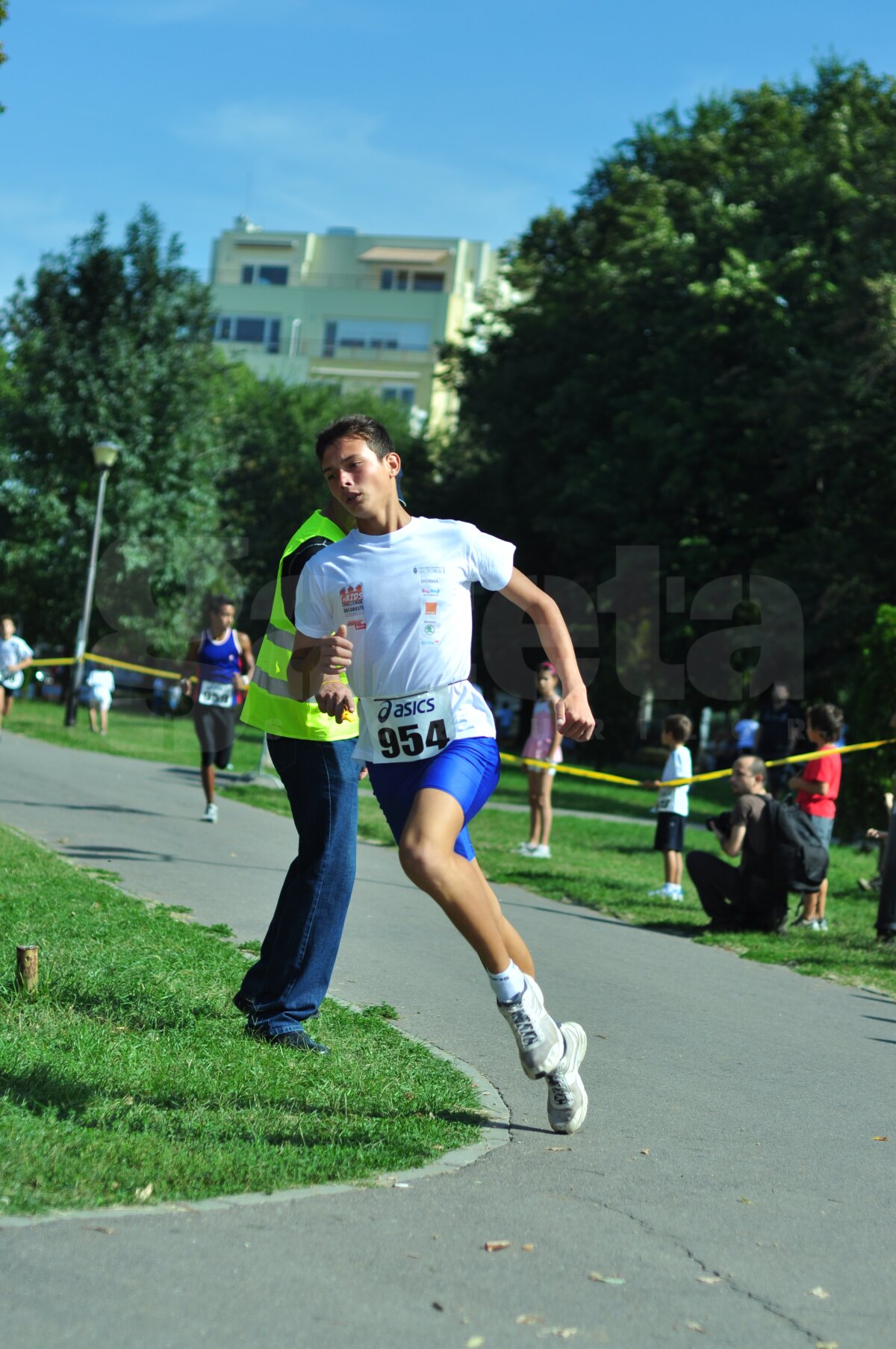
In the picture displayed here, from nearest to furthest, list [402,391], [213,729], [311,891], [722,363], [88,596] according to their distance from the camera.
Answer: [311,891] → [213,729] → [88,596] → [722,363] → [402,391]

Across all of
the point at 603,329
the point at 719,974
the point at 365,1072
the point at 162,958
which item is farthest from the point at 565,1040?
the point at 603,329

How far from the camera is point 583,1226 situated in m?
3.87

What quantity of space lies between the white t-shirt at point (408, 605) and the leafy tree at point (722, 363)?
940 inches

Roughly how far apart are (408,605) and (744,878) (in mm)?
6089

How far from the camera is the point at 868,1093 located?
228 inches

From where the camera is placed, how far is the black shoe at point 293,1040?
212 inches

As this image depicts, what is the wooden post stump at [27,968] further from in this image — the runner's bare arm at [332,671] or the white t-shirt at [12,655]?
the white t-shirt at [12,655]

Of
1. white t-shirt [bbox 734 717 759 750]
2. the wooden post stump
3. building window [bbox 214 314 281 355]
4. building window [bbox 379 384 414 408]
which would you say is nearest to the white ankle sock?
the wooden post stump

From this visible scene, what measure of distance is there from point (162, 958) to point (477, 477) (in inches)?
1449

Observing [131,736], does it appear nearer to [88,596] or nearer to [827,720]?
[88,596]

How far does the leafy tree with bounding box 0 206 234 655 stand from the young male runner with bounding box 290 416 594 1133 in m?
33.1

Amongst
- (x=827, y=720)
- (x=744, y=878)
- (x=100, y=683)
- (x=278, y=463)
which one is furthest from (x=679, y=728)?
(x=278, y=463)

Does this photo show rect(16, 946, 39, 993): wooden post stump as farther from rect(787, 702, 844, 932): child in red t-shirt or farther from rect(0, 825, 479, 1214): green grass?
rect(787, 702, 844, 932): child in red t-shirt

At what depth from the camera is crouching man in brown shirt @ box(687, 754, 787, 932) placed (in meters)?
10.1
